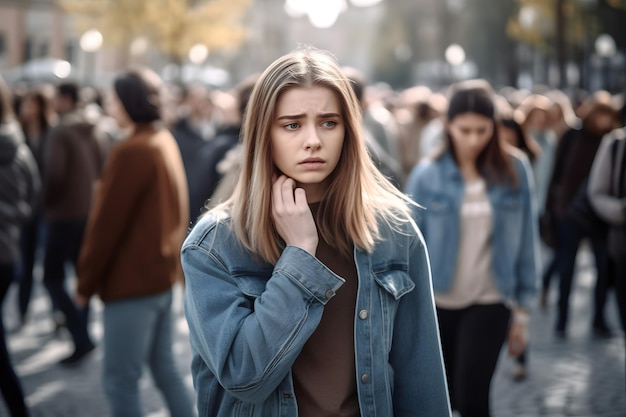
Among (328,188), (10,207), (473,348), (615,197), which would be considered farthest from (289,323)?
(10,207)

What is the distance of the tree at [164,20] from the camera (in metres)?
32.8

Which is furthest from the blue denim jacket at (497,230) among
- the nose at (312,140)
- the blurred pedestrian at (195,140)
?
the nose at (312,140)

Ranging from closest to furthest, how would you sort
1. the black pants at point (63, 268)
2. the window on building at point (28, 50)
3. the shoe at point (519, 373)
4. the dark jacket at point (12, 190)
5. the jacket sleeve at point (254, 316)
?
the jacket sleeve at point (254, 316)
the dark jacket at point (12, 190)
the shoe at point (519, 373)
the black pants at point (63, 268)
the window on building at point (28, 50)

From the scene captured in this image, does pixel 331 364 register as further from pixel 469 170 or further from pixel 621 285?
pixel 621 285

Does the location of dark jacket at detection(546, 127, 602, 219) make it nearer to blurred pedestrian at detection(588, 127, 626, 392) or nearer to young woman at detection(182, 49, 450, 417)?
blurred pedestrian at detection(588, 127, 626, 392)

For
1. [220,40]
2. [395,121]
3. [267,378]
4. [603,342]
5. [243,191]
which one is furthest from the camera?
[220,40]

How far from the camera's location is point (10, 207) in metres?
5.90

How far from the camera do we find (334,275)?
253cm

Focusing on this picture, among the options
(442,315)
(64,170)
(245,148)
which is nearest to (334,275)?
(245,148)

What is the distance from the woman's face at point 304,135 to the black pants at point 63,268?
558cm

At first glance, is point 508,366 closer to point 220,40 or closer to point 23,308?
point 23,308

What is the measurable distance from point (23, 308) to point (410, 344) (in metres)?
7.02

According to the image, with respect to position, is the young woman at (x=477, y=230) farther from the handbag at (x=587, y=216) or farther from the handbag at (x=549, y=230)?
the handbag at (x=549, y=230)

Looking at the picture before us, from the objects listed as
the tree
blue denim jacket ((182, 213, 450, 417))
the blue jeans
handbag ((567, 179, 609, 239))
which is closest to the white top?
handbag ((567, 179, 609, 239))
